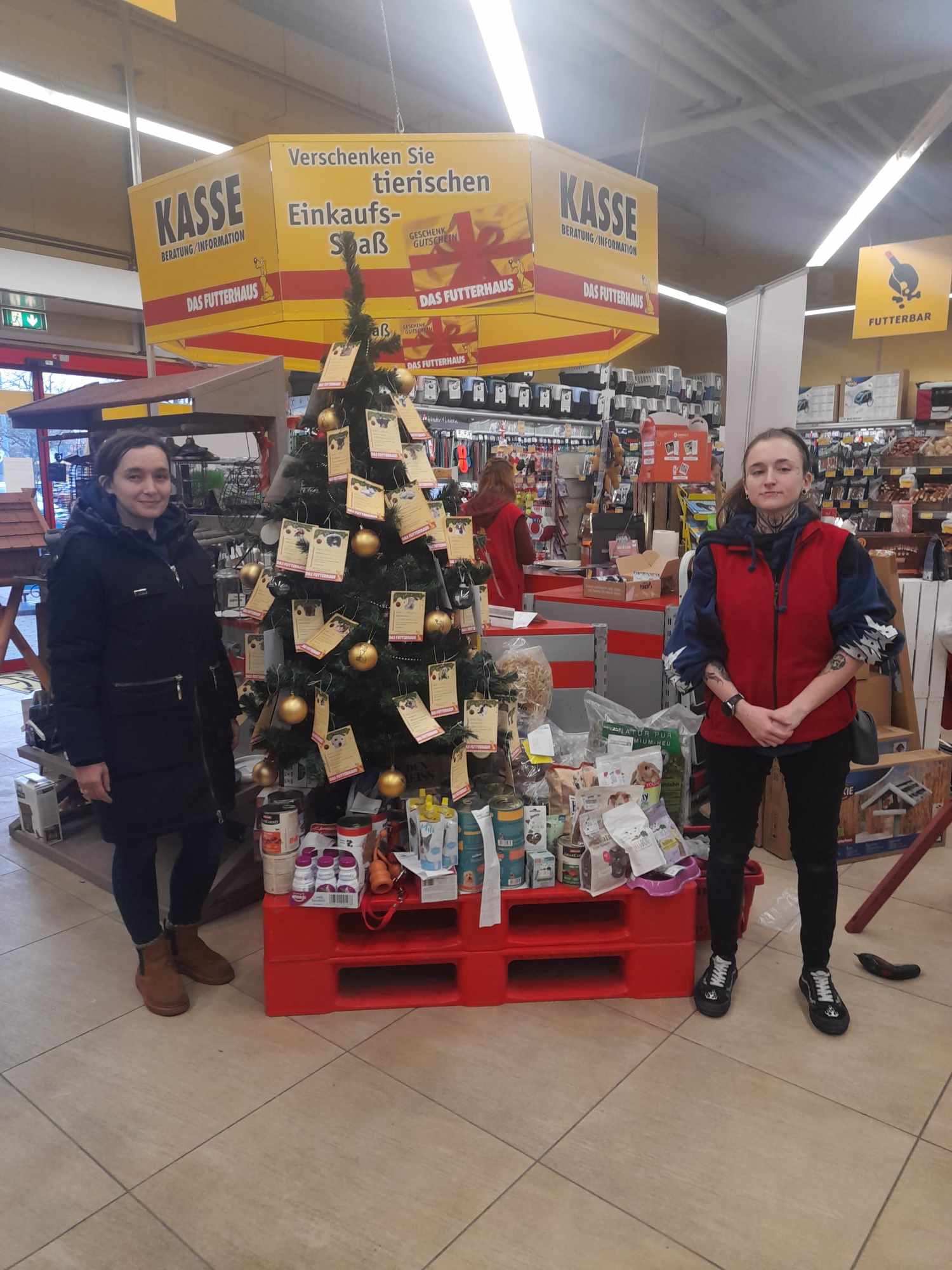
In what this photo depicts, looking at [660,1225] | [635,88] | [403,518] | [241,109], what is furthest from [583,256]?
[635,88]

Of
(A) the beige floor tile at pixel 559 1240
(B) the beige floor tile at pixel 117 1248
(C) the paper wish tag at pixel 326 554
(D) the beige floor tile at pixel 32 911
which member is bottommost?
(D) the beige floor tile at pixel 32 911

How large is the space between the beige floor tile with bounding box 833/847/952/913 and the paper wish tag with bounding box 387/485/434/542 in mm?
2159

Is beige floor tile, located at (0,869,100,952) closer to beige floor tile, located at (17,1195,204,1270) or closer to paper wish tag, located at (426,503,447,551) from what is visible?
beige floor tile, located at (17,1195,204,1270)

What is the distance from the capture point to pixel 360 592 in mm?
2549

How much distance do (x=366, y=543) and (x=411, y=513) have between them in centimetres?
18

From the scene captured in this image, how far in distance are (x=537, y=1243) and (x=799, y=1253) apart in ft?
1.72

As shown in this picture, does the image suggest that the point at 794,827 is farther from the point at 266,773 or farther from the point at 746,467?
the point at 266,773

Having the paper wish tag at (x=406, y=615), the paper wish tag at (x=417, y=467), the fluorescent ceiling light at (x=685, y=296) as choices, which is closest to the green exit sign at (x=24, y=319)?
the paper wish tag at (x=417, y=467)

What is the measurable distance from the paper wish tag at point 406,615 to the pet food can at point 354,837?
1.80 ft

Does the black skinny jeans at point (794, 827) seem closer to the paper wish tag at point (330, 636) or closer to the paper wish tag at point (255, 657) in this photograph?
the paper wish tag at point (330, 636)

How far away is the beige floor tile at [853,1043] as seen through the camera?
214 centimetres

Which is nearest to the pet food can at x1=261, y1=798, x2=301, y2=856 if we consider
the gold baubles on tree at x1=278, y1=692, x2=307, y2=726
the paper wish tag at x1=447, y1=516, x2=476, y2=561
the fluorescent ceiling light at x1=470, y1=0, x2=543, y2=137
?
the gold baubles on tree at x1=278, y1=692, x2=307, y2=726

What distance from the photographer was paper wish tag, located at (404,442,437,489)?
2545 mm

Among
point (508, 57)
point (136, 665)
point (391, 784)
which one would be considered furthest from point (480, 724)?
point (508, 57)
